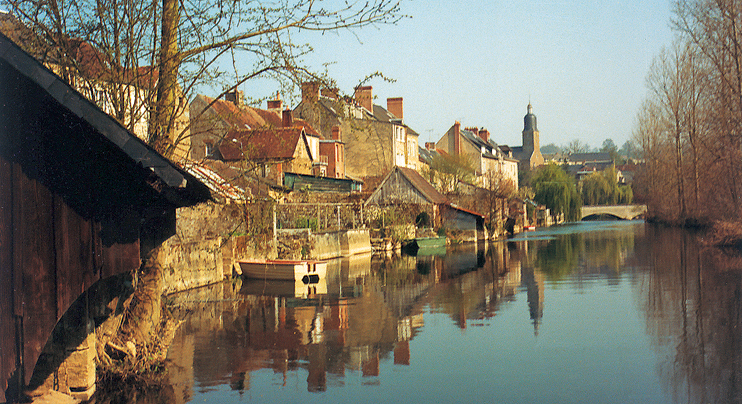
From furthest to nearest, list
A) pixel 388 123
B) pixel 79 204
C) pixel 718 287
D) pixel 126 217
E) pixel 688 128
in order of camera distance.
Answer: pixel 388 123 → pixel 688 128 → pixel 718 287 → pixel 126 217 → pixel 79 204

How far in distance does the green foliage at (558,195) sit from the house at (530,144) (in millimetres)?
44725

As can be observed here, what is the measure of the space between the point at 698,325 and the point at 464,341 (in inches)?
201

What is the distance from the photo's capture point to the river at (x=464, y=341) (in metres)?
10.2

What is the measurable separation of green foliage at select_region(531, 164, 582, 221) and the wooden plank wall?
314 ft

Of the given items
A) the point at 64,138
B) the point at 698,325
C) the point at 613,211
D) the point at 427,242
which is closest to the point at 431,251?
the point at 427,242

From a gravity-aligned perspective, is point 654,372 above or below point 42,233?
below

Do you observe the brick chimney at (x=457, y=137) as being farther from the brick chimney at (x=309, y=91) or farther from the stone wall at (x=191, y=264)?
the brick chimney at (x=309, y=91)

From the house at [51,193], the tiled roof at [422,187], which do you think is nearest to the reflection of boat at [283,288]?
the house at [51,193]

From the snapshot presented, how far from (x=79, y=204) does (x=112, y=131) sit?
0.98 metres

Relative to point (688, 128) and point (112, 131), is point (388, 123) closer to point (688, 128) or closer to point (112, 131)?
point (688, 128)

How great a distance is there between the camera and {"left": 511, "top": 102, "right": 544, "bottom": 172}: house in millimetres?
147375

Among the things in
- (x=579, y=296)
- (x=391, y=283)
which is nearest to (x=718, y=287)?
(x=579, y=296)

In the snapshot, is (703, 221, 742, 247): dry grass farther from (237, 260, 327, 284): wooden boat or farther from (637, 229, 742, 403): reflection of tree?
(237, 260, 327, 284): wooden boat

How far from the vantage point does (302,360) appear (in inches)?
480
